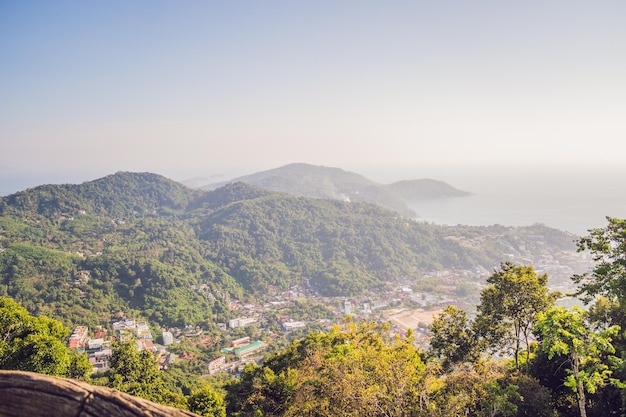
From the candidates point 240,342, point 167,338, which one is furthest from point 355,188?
point 167,338

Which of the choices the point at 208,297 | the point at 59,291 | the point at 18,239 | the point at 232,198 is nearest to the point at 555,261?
the point at 208,297

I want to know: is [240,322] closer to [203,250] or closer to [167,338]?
[167,338]

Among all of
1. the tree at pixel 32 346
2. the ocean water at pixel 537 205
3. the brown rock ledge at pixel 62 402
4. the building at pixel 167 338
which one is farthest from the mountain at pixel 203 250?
the brown rock ledge at pixel 62 402

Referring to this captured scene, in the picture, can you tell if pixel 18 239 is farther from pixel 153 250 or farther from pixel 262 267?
pixel 262 267

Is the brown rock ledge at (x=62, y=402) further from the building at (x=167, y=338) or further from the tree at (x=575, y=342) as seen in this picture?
the building at (x=167, y=338)

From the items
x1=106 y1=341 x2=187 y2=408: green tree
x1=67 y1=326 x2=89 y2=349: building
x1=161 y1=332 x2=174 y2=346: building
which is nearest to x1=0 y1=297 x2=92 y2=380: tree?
x1=106 y1=341 x2=187 y2=408: green tree
